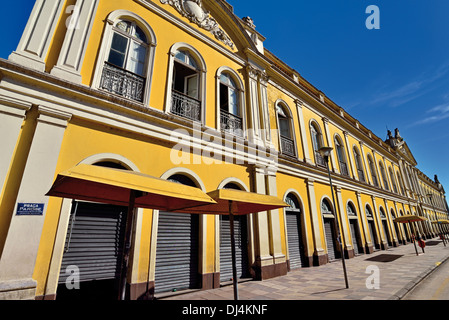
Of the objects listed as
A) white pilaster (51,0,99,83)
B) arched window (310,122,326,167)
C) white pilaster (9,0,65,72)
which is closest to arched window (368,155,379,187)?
arched window (310,122,326,167)

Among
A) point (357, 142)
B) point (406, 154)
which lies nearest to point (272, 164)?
point (357, 142)

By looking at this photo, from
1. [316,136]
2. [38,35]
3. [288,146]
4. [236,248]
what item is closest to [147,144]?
[38,35]

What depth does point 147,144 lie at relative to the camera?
5.93 metres

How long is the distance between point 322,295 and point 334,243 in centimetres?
738

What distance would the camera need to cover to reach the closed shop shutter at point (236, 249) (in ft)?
22.5

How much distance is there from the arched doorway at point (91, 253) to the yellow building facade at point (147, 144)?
2 cm

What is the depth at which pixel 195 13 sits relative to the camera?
335 inches

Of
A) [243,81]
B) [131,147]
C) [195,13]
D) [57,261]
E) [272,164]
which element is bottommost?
[57,261]

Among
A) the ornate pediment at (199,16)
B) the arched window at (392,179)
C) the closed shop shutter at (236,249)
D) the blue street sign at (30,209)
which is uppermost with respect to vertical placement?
the ornate pediment at (199,16)

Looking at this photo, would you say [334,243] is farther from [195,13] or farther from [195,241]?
[195,13]

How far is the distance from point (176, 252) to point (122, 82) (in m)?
4.96

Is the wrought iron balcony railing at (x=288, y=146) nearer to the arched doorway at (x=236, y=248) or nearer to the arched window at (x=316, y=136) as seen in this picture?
the arched window at (x=316, y=136)

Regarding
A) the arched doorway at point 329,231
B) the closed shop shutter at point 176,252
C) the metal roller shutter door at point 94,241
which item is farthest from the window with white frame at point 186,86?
the arched doorway at point 329,231

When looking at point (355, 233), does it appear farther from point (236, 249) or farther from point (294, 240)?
point (236, 249)
